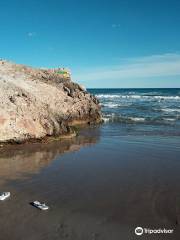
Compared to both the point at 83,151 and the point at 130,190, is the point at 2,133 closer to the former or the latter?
the point at 83,151

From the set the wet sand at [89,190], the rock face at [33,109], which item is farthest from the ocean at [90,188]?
the rock face at [33,109]

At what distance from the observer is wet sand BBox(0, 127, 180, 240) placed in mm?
8117

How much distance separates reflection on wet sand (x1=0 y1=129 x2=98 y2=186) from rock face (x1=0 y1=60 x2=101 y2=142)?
723 millimetres

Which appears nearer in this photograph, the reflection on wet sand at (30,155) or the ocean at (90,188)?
the ocean at (90,188)

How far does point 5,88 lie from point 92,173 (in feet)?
29.1

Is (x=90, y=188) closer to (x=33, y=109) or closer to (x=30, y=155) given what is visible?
(x=30, y=155)

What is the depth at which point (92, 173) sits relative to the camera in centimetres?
1247

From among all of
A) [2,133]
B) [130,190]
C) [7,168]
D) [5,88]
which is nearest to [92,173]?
[130,190]

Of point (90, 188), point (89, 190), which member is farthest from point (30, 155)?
point (89, 190)

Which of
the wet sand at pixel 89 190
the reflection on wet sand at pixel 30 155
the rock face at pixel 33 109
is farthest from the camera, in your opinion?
the rock face at pixel 33 109

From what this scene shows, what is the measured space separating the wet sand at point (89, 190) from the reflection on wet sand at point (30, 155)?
0.03 meters

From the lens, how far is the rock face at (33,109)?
17.1 meters

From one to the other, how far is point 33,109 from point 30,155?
3.85 m

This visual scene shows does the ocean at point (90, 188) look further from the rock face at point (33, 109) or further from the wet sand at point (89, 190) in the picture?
the rock face at point (33, 109)
